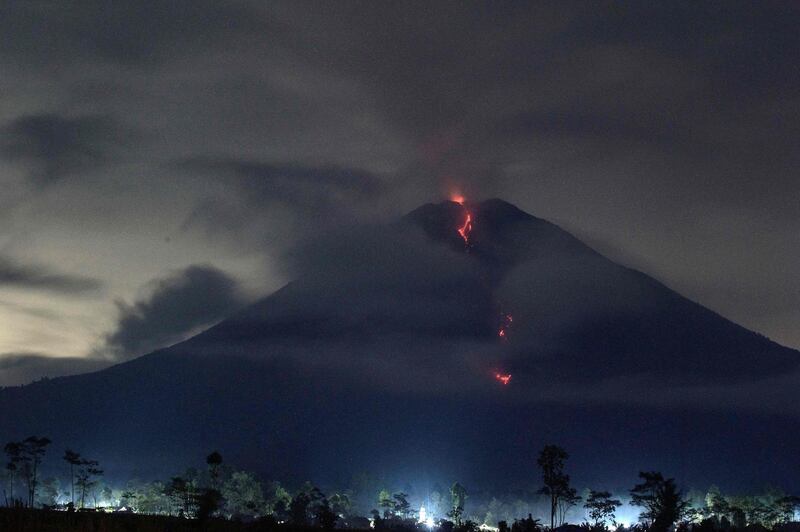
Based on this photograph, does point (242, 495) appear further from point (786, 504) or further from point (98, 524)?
point (98, 524)

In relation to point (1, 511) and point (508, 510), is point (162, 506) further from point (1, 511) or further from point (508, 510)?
point (1, 511)

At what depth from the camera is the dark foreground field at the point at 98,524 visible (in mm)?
16967

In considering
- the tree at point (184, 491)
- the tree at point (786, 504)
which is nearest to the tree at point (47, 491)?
the tree at point (786, 504)

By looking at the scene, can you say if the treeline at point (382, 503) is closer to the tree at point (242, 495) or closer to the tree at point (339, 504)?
the tree at point (339, 504)

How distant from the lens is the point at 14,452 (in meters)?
107

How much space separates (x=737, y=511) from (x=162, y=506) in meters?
104

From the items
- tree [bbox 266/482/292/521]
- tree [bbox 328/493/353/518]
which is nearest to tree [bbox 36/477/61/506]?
tree [bbox 266/482/292/521]

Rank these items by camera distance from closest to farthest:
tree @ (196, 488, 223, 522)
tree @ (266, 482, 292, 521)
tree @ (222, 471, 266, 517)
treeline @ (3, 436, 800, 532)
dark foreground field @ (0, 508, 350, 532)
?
1. dark foreground field @ (0, 508, 350, 532)
2. tree @ (196, 488, 223, 522)
3. treeline @ (3, 436, 800, 532)
4. tree @ (266, 482, 292, 521)
5. tree @ (222, 471, 266, 517)

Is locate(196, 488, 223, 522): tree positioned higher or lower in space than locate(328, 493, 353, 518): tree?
lower

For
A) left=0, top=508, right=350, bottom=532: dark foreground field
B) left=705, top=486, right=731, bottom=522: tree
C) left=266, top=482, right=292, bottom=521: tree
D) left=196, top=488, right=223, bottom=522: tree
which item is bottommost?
left=0, top=508, right=350, bottom=532: dark foreground field

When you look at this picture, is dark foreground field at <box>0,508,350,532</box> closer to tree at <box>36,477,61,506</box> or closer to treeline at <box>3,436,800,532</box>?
treeline at <box>3,436,800,532</box>

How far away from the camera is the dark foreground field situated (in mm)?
16967

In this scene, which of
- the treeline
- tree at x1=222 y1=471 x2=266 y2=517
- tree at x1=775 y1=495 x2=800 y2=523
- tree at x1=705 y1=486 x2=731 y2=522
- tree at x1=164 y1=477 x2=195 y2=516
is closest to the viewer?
tree at x1=164 y1=477 x2=195 y2=516

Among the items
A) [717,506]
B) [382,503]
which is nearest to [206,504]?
[717,506]
